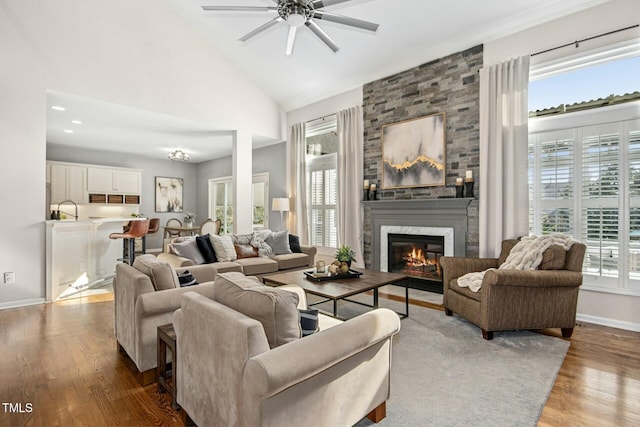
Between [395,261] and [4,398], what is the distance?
4.49 meters

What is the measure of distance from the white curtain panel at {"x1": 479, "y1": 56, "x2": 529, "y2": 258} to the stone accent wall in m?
A: 0.16

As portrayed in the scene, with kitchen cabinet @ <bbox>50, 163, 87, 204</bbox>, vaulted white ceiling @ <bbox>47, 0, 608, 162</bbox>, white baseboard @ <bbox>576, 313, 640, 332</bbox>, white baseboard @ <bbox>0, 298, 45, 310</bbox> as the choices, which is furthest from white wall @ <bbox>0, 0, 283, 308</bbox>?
white baseboard @ <bbox>576, 313, 640, 332</bbox>

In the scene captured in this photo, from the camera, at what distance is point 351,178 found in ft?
18.7

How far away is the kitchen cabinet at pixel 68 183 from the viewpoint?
287 inches

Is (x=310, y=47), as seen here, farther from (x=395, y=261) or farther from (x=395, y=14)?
(x=395, y=261)

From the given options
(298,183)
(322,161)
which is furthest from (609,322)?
A: (298,183)

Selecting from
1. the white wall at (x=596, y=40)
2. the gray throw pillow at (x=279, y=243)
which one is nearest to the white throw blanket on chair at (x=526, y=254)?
the white wall at (x=596, y=40)

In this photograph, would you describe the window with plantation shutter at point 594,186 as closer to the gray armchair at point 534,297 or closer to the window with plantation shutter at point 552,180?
the window with plantation shutter at point 552,180

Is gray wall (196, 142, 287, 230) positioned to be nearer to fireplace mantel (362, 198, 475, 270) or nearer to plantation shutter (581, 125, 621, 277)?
fireplace mantel (362, 198, 475, 270)

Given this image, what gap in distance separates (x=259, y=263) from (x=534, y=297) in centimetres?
323

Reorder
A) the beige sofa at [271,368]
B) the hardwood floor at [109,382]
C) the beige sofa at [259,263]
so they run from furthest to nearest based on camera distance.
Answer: the beige sofa at [259,263]
the hardwood floor at [109,382]
the beige sofa at [271,368]

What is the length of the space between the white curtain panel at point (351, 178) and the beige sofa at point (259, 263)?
2.37 ft

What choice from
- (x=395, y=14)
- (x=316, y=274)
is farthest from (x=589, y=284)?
(x=395, y=14)

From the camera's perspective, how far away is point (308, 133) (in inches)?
264
